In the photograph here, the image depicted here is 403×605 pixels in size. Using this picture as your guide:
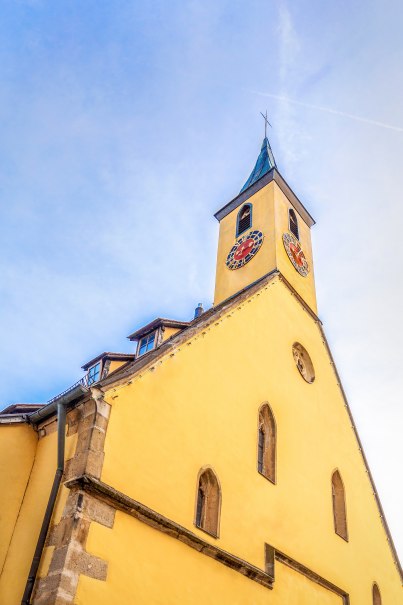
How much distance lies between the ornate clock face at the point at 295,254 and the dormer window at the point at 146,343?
6123 mm

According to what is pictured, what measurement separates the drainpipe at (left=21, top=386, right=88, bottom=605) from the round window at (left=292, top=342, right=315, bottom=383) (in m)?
7.89

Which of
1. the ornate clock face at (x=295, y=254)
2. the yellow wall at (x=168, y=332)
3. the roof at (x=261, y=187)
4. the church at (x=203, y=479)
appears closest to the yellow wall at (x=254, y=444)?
the church at (x=203, y=479)

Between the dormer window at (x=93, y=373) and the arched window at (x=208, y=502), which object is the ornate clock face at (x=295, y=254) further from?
the arched window at (x=208, y=502)

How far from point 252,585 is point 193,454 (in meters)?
2.73

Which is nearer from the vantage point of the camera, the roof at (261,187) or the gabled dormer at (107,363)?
the gabled dormer at (107,363)

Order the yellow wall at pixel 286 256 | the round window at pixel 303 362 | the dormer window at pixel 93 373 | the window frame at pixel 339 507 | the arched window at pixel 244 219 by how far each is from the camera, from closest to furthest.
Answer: the window frame at pixel 339 507, the round window at pixel 303 362, the dormer window at pixel 93 373, the yellow wall at pixel 286 256, the arched window at pixel 244 219

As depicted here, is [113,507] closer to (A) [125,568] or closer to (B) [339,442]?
(A) [125,568]

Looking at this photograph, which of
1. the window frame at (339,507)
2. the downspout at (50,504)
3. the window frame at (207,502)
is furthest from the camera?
the window frame at (339,507)

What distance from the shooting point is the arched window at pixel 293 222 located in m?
21.6

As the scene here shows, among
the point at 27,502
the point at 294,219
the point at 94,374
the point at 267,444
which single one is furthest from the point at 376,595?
the point at 294,219

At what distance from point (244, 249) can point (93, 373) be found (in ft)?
23.1

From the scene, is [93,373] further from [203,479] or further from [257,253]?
[203,479]

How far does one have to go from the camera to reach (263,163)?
26000mm

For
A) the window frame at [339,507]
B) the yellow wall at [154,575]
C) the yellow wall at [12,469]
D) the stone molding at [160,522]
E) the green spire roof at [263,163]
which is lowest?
the yellow wall at [154,575]
